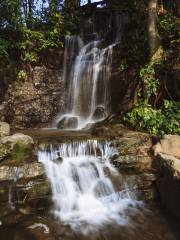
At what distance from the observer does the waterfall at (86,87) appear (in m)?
10.3

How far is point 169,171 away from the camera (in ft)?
21.0

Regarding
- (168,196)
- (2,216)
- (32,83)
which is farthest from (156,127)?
(32,83)

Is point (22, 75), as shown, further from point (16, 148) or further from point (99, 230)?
point (99, 230)

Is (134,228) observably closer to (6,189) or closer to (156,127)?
(6,189)

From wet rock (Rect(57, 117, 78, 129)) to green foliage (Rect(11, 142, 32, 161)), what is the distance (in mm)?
3025

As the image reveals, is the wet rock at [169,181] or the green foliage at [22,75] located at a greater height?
the green foliage at [22,75]

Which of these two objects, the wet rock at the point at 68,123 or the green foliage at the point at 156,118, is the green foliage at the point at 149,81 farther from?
the wet rock at the point at 68,123

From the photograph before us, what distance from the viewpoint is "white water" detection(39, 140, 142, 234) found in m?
6.01

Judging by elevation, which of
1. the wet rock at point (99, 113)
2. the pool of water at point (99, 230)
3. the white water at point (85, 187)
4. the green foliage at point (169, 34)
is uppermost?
the green foliage at point (169, 34)

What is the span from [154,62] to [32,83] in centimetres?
431

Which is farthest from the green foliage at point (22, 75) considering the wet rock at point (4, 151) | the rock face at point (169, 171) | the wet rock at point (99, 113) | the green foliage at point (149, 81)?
the rock face at point (169, 171)

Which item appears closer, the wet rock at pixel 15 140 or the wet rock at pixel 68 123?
the wet rock at pixel 15 140

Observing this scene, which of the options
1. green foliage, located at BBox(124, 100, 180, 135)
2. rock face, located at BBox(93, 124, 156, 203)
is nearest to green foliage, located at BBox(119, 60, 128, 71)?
green foliage, located at BBox(124, 100, 180, 135)

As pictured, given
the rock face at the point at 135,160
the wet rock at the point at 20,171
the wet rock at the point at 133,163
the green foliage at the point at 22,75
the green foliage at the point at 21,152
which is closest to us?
the wet rock at the point at 20,171
